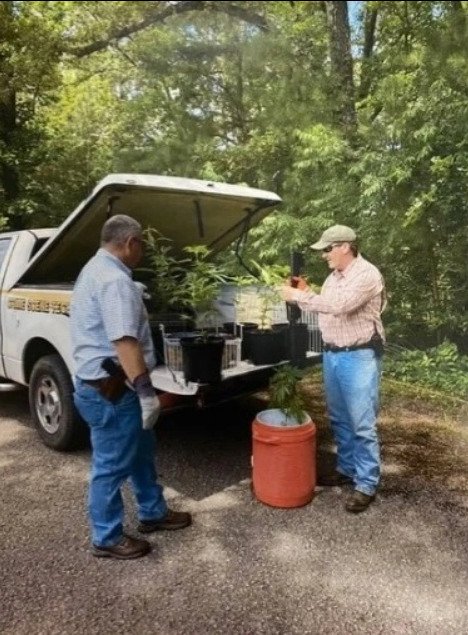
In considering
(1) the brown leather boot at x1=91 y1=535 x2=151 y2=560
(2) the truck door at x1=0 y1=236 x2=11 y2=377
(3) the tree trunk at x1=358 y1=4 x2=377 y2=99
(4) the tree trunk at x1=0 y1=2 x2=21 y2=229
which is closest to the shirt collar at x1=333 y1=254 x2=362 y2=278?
(1) the brown leather boot at x1=91 y1=535 x2=151 y2=560

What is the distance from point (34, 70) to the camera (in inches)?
353

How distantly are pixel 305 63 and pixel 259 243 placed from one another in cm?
374

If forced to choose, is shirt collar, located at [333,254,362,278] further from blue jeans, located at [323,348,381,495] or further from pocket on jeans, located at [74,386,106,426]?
pocket on jeans, located at [74,386,106,426]

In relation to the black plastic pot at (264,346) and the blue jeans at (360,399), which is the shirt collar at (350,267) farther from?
the black plastic pot at (264,346)

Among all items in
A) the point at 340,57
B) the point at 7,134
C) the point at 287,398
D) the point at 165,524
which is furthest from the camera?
the point at 7,134

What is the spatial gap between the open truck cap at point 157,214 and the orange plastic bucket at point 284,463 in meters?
1.90

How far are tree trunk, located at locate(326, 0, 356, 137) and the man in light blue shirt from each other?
21.3 feet

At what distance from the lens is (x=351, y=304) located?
321cm

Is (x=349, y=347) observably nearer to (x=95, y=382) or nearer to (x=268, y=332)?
(x=268, y=332)

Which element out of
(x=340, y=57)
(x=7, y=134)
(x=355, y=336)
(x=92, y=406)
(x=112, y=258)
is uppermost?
(x=340, y=57)

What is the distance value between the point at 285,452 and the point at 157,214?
2.30 m

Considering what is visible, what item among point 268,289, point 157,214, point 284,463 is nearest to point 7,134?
point 157,214

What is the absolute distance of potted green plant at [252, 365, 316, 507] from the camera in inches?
130

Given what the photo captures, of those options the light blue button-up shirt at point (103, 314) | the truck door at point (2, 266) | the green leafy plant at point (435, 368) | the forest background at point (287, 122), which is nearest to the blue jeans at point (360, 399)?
the light blue button-up shirt at point (103, 314)
